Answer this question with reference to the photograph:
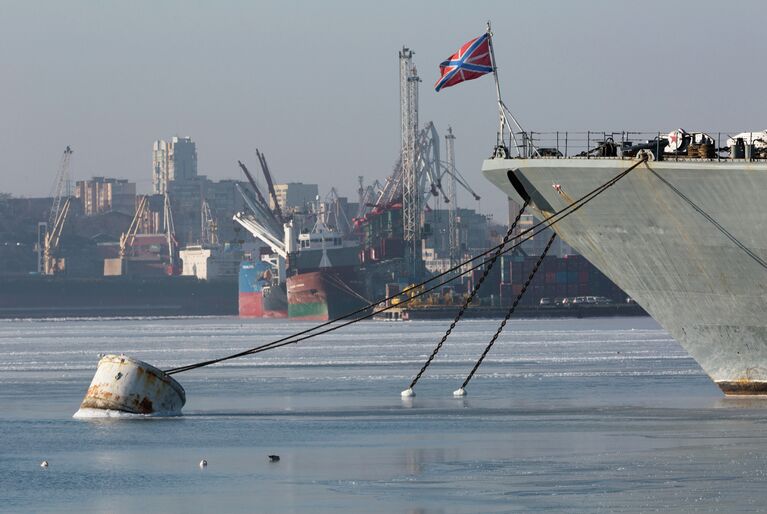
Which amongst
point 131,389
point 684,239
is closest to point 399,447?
point 131,389

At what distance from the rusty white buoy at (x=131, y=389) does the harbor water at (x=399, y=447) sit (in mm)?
537

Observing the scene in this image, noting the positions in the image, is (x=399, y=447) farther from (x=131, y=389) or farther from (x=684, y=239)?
(x=684, y=239)

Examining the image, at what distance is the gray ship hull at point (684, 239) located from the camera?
131 ft

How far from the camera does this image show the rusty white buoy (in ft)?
132

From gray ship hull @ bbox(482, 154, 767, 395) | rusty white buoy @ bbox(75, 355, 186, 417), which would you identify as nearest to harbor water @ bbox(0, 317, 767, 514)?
rusty white buoy @ bbox(75, 355, 186, 417)

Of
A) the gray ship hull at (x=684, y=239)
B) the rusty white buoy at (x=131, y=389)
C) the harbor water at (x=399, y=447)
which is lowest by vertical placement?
the harbor water at (x=399, y=447)

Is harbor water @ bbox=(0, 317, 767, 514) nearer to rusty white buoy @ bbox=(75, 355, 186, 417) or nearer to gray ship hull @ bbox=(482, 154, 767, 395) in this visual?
rusty white buoy @ bbox=(75, 355, 186, 417)

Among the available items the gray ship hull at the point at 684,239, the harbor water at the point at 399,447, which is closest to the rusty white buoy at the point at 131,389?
the harbor water at the point at 399,447

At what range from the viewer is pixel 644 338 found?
4496 inches

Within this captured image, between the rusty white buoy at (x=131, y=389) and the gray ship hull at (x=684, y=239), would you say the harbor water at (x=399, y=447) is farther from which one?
the gray ship hull at (x=684, y=239)

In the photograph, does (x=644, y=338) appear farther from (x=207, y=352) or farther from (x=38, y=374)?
(x=38, y=374)

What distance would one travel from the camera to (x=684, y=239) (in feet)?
136

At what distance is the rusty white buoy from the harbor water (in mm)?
537

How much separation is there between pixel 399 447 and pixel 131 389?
9.84 metres
